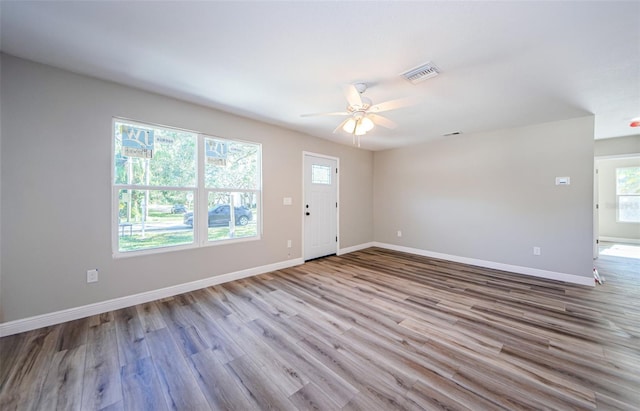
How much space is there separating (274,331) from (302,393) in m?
0.79

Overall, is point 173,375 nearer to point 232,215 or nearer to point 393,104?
point 232,215

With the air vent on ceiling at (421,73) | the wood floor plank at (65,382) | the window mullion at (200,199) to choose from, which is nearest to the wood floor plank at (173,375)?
the wood floor plank at (65,382)

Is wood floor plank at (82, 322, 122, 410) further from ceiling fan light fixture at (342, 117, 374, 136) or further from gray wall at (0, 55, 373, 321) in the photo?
ceiling fan light fixture at (342, 117, 374, 136)

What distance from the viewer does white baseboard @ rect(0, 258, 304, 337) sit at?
2195 mm

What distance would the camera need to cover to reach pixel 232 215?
368cm

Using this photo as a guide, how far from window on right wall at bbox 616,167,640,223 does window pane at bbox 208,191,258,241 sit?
9060 millimetres

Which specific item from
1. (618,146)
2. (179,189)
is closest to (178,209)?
(179,189)

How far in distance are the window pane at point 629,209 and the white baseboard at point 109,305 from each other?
30.0ft

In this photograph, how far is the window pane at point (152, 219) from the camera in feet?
9.09

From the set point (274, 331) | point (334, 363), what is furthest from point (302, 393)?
point (274, 331)

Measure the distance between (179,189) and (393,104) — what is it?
290 cm

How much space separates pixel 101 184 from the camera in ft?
8.51

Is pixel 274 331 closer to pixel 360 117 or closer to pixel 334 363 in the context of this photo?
pixel 334 363

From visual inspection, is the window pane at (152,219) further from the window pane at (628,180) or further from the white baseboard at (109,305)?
the window pane at (628,180)
